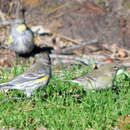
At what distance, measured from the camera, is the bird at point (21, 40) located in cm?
1402

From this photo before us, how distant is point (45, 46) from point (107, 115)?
922 centimetres

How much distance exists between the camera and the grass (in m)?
5.48

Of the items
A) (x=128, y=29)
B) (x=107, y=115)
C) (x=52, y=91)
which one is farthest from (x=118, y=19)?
(x=107, y=115)

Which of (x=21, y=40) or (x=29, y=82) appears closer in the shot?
(x=29, y=82)

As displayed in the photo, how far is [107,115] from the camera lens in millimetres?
5680

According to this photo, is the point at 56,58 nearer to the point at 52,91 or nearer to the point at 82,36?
the point at 82,36

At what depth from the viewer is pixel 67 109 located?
5918 millimetres

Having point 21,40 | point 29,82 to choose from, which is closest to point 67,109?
point 29,82

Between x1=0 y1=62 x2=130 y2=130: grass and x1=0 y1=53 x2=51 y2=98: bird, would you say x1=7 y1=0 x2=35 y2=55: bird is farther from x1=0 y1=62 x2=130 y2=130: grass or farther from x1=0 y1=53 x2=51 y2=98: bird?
x1=0 y1=53 x2=51 y2=98: bird

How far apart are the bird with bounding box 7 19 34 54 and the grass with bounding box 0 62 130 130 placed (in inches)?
281

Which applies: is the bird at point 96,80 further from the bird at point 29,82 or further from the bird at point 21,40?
the bird at point 21,40

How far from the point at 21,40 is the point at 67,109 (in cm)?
866

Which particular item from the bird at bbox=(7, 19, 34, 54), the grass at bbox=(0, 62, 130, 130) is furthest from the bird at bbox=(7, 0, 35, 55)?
the grass at bbox=(0, 62, 130, 130)

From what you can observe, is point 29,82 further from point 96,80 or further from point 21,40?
point 21,40
